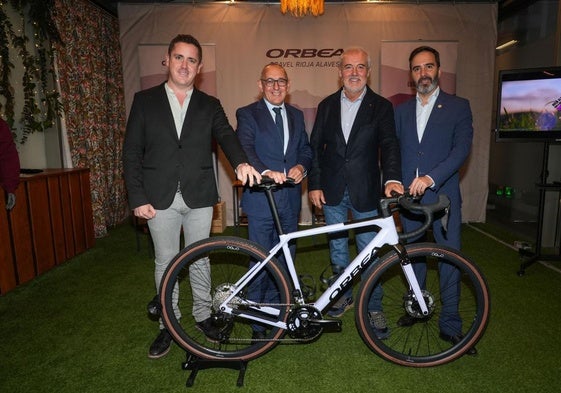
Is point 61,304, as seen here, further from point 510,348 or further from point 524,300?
point 524,300

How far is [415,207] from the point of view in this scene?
6.38ft

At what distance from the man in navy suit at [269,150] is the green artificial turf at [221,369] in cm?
37

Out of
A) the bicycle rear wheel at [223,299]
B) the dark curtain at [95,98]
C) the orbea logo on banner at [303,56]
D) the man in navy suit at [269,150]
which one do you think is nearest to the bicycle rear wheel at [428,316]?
the bicycle rear wheel at [223,299]

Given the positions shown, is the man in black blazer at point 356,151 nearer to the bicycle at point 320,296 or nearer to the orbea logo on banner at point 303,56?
the bicycle at point 320,296

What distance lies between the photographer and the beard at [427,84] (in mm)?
2318

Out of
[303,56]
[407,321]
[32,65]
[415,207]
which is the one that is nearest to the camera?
[415,207]

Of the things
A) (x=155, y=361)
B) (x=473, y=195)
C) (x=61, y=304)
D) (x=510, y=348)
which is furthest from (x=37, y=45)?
(x=473, y=195)

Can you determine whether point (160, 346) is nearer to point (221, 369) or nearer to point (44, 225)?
point (221, 369)

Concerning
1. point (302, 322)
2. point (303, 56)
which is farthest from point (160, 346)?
point (303, 56)

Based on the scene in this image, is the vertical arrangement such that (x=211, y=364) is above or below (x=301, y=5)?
below

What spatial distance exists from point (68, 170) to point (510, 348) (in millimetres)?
4381

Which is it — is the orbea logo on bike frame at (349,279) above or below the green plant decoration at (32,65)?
below

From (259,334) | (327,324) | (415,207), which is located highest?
(415,207)

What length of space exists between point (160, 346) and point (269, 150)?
1.38 m
